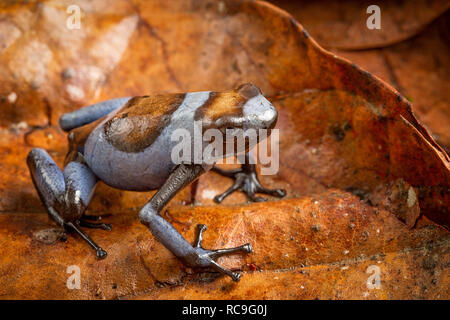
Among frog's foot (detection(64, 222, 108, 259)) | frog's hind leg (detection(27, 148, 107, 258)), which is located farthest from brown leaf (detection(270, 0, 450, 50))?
frog's foot (detection(64, 222, 108, 259))

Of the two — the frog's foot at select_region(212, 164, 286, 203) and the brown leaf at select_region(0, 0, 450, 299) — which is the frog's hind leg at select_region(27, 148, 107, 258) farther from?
the frog's foot at select_region(212, 164, 286, 203)

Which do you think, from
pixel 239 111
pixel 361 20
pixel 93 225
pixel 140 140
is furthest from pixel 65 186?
pixel 361 20

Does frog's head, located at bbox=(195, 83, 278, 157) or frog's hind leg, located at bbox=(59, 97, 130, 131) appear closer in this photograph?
frog's head, located at bbox=(195, 83, 278, 157)

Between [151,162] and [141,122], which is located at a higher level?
[141,122]

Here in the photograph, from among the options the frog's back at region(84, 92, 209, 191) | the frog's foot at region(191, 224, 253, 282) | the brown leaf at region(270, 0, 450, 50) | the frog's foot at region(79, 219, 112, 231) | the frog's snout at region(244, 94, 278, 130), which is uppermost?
the brown leaf at region(270, 0, 450, 50)

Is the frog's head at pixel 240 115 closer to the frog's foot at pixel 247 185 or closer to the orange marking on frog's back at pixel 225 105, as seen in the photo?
the orange marking on frog's back at pixel 225 105

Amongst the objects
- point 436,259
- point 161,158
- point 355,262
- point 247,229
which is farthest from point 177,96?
point 436,259

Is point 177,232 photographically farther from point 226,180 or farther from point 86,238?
point 226,180

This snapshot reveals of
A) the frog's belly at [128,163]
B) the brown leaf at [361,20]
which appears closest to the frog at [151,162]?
the frog's belly at [128,163]

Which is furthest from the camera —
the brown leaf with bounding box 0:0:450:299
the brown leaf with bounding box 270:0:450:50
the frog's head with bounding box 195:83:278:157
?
the brown leaf with bounding box 270:0:450:50
